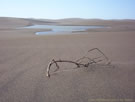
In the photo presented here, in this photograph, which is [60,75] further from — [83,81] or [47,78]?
[83,81]

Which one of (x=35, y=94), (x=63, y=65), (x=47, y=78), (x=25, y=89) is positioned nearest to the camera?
(x=35, y=94)

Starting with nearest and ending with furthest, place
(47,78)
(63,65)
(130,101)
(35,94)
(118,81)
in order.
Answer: (130,101)
(35,94)
(118,81)
(47,78)
(63,65)

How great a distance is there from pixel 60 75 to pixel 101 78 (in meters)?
0.53

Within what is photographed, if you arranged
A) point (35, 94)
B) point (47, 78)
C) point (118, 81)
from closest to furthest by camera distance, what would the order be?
point (35, 94) < point (118, 81) < point (47, 78)

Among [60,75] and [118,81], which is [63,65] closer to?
[60,75]

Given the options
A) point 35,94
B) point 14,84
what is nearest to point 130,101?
point 35,94

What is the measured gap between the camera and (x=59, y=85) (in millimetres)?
1801

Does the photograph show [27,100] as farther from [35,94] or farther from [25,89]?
[25,89]

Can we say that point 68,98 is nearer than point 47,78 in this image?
Yes

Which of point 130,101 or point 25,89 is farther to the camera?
point 25,89

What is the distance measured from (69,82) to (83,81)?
17 centimetres

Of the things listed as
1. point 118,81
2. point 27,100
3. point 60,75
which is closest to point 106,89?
point 118,81

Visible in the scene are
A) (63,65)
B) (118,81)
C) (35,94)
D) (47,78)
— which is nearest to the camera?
(35,94)

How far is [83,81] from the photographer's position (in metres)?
1.88
